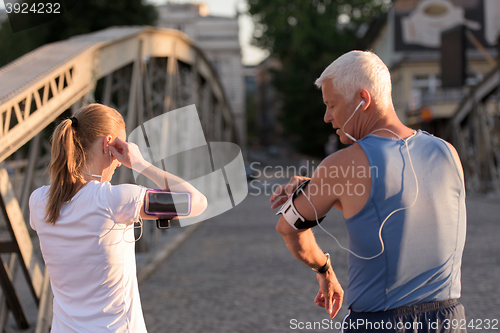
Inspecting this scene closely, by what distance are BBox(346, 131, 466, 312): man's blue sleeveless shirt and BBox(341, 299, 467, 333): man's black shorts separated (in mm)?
26

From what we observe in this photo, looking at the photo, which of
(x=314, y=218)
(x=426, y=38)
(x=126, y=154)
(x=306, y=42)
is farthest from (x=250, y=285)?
(x=426, y=38)

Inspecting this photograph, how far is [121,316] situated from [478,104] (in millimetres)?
19108

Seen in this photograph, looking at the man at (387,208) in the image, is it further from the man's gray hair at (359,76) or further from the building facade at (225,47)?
the building facade at (225,47)

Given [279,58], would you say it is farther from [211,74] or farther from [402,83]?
[211,74]

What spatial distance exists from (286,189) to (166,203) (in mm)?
449

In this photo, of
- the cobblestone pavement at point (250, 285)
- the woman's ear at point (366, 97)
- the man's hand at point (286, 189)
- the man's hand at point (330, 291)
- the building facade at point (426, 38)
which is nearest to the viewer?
the woman's ear at point (366, 97)

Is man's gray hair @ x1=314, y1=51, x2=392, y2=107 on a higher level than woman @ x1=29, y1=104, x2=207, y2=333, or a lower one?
higher

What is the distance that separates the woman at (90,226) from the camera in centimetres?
201

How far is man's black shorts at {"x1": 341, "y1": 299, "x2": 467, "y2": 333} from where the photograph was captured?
1849mm

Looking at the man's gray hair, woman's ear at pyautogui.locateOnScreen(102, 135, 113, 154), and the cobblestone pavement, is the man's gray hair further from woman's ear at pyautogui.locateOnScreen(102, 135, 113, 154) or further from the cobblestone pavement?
the cobblestone pavement

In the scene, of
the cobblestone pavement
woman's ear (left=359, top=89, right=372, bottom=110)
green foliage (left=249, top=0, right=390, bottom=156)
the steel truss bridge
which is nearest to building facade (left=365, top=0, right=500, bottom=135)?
green foliage (left=249, top=0, right=390, bottom=156)

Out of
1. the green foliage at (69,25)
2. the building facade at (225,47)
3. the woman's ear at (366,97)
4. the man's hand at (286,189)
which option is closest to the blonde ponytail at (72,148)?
the man's hand at (286,189)

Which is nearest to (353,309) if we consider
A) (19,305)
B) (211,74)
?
(19,305)

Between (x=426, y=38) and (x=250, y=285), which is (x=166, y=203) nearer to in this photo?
(x=250, y=285)
